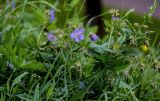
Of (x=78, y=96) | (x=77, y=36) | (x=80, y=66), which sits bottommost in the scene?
(x=78, y=96)

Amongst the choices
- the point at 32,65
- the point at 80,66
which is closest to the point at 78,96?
the point at 80,66

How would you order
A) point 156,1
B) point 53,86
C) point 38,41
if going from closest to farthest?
point 53,86, point 156,1, point 38,41

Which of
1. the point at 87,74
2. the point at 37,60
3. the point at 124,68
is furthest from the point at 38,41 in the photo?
the point at 124,68

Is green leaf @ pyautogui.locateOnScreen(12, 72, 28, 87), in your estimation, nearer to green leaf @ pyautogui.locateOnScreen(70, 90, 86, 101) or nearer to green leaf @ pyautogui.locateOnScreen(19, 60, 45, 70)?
green leaf @ pyautogui.locateOnScreen(19, 60, 45, 70)

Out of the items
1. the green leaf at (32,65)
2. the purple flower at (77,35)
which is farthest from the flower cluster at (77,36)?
the green leaf at (32,65)

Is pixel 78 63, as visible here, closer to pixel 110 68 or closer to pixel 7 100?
pixel 110 68

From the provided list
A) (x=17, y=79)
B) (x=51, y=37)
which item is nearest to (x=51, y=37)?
(x=51, y=37)

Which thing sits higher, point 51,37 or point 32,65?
point 51,37

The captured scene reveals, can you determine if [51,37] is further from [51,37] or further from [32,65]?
[32,65]

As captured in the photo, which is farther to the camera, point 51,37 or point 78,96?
point 51,37

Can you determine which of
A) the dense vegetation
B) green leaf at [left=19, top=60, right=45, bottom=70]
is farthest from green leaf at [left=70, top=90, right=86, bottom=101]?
green leaf at [left=19, top=60, right=45, bottom=70]

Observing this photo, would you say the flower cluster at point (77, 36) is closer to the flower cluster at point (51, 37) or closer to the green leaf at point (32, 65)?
the flower cluster at point (51, 37)
